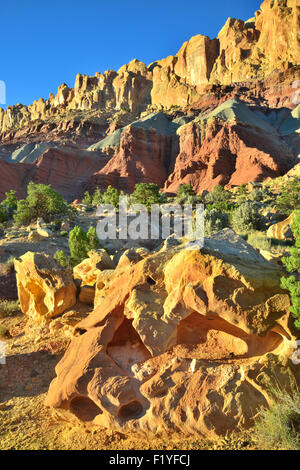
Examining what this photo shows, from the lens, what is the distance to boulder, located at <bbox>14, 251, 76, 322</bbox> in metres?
8.05

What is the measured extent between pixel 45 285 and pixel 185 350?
524cm

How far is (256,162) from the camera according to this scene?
38.8 meters

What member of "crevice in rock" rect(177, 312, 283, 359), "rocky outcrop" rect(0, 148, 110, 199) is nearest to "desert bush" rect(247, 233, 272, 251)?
"crevice in rock" rect(177, 312, 283, 359)

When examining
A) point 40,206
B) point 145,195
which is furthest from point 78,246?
point 145,195

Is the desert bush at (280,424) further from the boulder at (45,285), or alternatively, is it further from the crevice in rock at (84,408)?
the boulder at (45,285)

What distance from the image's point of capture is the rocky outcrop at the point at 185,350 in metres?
3.59

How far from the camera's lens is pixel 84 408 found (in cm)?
423

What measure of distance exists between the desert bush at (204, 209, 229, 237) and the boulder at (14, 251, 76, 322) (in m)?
7.95

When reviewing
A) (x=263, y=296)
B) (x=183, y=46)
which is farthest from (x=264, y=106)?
(x=263, y=296)

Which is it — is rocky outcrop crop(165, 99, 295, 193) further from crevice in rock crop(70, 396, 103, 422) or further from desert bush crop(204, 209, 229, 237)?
crevice in rock crop(70, 396, 103, 422)

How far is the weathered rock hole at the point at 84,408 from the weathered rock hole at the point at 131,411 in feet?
1.34

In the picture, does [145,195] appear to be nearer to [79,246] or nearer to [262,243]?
[79,246]

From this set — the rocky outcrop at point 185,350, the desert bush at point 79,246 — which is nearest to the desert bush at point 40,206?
the desert bush at point 79,246

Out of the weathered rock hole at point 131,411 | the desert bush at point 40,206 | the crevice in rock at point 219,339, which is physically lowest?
the weathered rock hole at point 131,411
